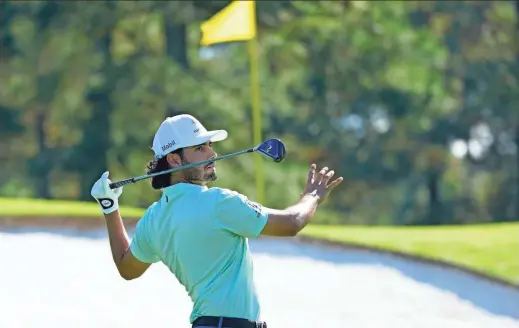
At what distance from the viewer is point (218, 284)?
142 inches

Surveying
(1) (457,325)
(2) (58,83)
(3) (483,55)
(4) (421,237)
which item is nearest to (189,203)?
(1) (457,325)

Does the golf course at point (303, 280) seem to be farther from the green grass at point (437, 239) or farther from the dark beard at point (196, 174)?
the dark beard at point (196, 174)

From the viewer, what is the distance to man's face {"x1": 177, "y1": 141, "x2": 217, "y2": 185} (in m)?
3.72

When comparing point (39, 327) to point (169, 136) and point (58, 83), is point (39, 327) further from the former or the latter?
point (58, 83)

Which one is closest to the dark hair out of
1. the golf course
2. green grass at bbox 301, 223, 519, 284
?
the golf course

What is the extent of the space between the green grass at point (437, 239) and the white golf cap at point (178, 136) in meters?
7.04

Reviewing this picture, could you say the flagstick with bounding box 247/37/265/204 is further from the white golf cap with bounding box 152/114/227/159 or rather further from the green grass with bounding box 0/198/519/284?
the white golf cap with bounding box 152/114/227/159

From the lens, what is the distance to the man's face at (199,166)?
3717 mm

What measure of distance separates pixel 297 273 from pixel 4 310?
285cm

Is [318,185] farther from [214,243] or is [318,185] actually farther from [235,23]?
[235,23]

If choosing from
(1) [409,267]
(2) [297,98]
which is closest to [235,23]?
(1) [409,267]

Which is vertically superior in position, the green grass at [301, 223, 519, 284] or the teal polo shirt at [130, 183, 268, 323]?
the teal polo shirt at [130, 183, 268, 323]

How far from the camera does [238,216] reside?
3537 mm

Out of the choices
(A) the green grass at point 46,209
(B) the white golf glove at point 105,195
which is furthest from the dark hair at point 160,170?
(A) the green grass at point 46,209
